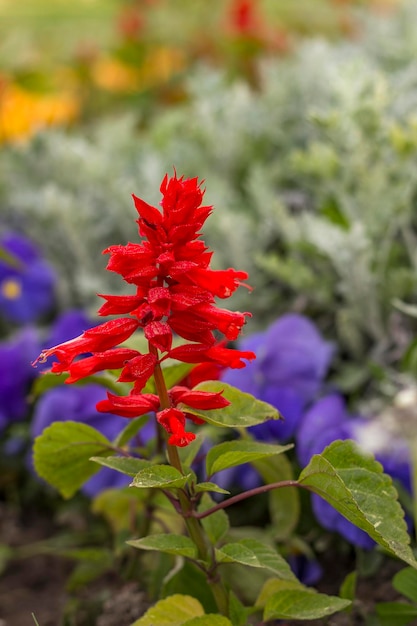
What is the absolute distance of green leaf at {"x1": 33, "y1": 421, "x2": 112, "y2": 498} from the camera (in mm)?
971

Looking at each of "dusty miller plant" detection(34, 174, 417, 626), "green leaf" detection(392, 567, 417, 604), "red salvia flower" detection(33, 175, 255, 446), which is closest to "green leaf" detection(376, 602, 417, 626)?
"green leaf" detection(392, 567, 417, 604)

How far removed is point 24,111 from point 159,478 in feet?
8.81

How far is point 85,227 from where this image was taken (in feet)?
6.50

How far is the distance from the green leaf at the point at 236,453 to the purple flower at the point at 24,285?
1.12 metres

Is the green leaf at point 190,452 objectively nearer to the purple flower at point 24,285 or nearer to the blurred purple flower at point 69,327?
the blurred purple flower at point 69,327

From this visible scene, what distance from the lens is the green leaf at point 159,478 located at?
78cm

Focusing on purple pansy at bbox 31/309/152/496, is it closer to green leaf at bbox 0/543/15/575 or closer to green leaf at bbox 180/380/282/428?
green leaf at bbox 0/543/15/575

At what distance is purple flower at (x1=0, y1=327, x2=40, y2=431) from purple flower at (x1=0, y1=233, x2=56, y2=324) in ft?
0.91

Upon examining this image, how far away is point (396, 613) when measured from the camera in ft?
3.31

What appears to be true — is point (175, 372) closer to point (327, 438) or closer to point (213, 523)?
point (213, 523)

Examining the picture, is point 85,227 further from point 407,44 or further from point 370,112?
point 407,44

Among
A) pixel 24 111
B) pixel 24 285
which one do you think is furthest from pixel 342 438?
pixel 24 111

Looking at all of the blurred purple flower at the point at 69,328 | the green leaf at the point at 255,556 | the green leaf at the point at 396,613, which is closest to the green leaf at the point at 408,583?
the green leaf at the point at 396,613

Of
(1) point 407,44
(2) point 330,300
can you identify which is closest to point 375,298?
(2) point 330,300
